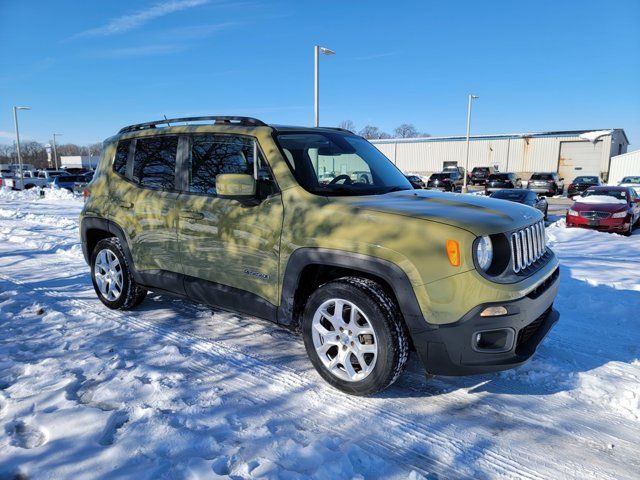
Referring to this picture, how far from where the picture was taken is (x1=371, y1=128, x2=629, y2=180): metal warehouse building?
43.0 metres

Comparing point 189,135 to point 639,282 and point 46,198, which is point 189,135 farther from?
point 46,198

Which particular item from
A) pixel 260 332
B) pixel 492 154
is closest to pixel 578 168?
pixel 492 154

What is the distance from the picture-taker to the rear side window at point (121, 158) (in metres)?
4.86

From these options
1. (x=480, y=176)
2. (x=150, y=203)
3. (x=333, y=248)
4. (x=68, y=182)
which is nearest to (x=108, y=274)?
(x=150, y=203)

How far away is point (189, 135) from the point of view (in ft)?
13.8

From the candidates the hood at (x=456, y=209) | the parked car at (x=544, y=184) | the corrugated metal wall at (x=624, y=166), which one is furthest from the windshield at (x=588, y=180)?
the hood at (x=456, y=209)

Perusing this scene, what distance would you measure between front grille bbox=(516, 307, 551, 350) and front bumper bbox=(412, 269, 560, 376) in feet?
0.04

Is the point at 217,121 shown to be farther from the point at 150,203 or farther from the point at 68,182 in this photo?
the point at 68,182

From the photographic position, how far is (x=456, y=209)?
3176 millimetres

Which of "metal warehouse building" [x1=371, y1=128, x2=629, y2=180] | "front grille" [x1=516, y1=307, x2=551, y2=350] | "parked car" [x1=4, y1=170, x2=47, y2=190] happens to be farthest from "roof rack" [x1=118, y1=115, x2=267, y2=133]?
"metal warehouse building" [x1=371, y1=128, x2=629, y2=180]

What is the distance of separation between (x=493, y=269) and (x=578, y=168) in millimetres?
48100

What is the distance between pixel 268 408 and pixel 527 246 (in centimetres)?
216

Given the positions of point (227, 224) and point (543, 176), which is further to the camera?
point (543, 176)

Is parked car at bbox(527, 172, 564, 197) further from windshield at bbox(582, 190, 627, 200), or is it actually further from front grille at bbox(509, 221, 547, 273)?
front grille at bbox(509, 221, 547, 273)
